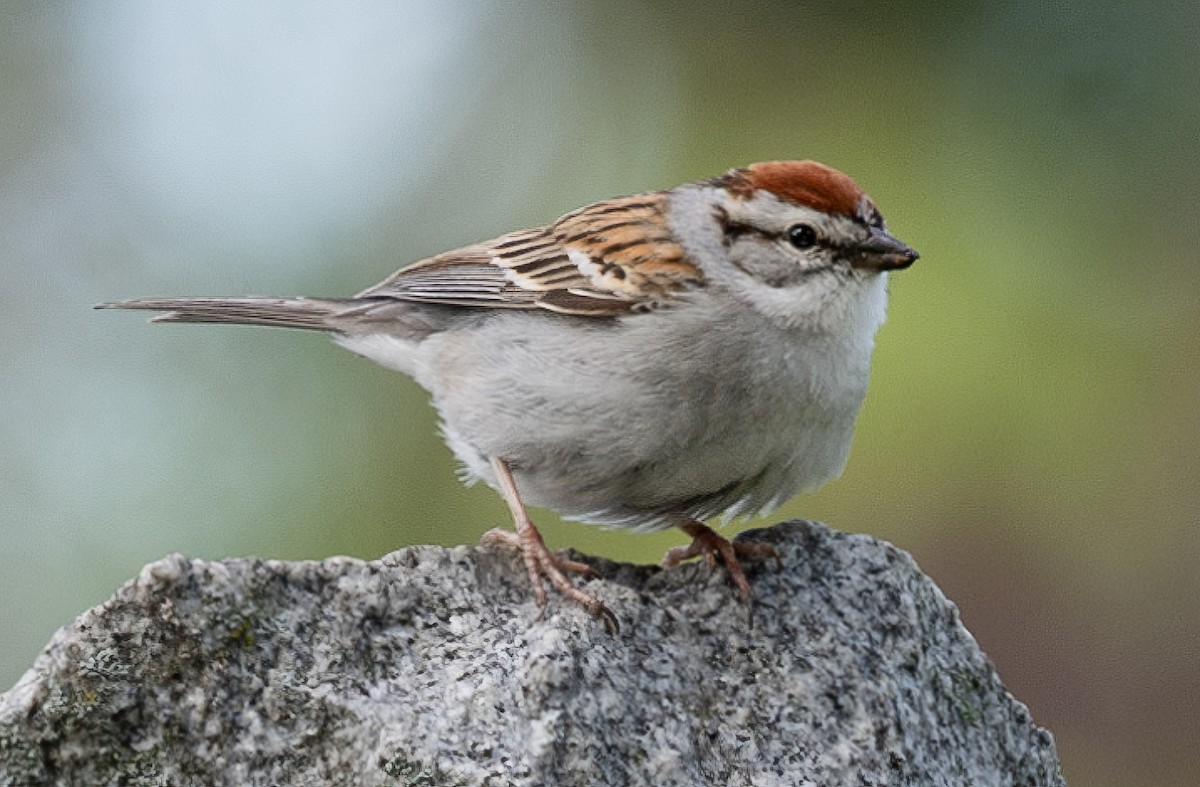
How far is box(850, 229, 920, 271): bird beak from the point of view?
3680 mm

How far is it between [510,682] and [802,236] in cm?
146

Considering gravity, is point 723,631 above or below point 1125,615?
above

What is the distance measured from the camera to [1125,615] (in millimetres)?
5004

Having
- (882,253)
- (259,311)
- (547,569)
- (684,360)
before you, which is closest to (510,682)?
(547,569)

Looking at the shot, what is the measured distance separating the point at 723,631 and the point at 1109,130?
284 cm

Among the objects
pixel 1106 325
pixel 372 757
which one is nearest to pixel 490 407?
pixel 372 757

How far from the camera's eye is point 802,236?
3.81 metres

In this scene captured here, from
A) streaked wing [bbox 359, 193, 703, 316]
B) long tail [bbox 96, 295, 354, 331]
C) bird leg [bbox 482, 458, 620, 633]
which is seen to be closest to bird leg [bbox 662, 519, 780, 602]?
bird leg [bbox 482, 458, 620, 633]

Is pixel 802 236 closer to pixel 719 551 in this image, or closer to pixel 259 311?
pixel 719 551

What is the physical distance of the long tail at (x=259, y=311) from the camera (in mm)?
4469

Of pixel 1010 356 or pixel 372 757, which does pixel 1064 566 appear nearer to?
pixel 1010 356

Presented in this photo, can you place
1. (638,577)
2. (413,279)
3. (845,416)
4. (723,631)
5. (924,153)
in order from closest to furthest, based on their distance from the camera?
(723,631) < (638,577) < (845,416) < (413,279) < (924,153)

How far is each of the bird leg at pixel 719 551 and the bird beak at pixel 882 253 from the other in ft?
2.30

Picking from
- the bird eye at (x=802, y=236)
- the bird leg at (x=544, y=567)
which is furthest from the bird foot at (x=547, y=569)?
the bird eye at (x=802, y=236)
